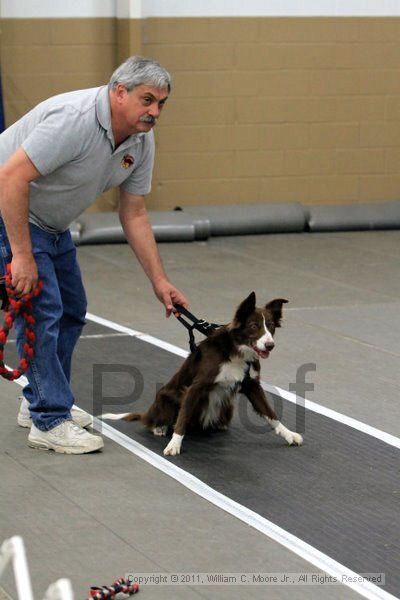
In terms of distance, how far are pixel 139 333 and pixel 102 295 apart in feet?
4.00

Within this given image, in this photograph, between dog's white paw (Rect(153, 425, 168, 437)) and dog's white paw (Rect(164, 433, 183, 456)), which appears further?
dog's white paw (Rect(153, 425, 168, 437))

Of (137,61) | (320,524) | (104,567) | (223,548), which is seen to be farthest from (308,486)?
(137,61)

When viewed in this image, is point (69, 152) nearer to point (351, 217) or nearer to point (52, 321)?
point (52, 321)

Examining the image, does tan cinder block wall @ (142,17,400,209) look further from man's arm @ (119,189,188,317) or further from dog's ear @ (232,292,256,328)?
dog's ear @ (232,292,256,328)

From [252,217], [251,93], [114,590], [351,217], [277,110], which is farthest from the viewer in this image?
[277,110]

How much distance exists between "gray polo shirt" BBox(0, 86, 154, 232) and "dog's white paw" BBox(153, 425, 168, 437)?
3.36 feet

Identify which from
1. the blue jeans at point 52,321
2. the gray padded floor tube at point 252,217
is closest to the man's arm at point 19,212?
the blue jeans at point 52,321

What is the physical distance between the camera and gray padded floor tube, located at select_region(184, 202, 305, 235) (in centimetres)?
1084

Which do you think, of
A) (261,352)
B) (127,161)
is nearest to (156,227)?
(127,161)

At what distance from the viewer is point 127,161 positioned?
5.00 metres

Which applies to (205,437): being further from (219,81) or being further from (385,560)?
(219,81)

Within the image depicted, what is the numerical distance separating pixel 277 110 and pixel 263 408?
678 centimetres

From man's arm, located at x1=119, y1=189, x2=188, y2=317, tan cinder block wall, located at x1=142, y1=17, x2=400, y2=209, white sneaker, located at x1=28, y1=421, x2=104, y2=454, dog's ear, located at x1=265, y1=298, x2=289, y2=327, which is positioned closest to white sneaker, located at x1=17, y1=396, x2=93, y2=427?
white sneaker, located at x1=28, y1=421, x2=104, y2=454

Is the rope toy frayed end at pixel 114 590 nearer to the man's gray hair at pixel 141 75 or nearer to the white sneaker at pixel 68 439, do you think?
the white sneaker at pixel 68 439
